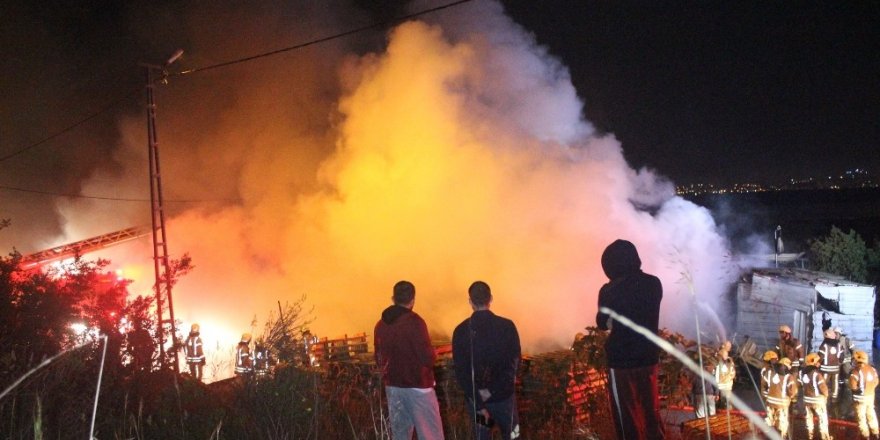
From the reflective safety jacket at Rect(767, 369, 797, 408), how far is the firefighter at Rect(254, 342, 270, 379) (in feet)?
19.6

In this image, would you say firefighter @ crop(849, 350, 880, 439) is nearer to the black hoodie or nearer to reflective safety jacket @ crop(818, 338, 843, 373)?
reflective safety jacket @ crop(818, 338, 843, 373)

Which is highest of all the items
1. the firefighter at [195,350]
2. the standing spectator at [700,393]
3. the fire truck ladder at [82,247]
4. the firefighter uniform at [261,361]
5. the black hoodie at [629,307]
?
the fire truck ladder at [82,247]

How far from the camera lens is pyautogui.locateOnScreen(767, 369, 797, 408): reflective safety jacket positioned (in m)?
7.86

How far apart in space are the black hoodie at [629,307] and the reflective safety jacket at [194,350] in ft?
31.9

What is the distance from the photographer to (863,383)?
26.2 ft

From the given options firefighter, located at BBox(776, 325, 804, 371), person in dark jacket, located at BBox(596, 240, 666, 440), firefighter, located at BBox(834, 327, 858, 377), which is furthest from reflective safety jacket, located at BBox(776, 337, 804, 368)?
person in dark jacket, located at BBox(596, 240, 666, 440)

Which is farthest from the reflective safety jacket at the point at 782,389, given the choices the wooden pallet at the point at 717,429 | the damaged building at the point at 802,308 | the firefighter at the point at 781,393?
the damaged building at the point at 802,308

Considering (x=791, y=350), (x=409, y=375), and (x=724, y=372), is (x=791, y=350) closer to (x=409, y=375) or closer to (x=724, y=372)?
(x=724, y=372)

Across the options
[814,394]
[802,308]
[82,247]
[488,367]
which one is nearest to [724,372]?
[814,394]

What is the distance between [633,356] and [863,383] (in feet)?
19.0

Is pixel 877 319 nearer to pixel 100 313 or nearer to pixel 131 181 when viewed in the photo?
pixel 100 313

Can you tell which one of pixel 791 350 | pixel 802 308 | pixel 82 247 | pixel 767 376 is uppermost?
pixel 82 247

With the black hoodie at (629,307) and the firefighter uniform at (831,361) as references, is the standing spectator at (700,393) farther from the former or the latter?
the black hoodie at (629,307)

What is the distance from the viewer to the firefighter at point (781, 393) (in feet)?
25.6
